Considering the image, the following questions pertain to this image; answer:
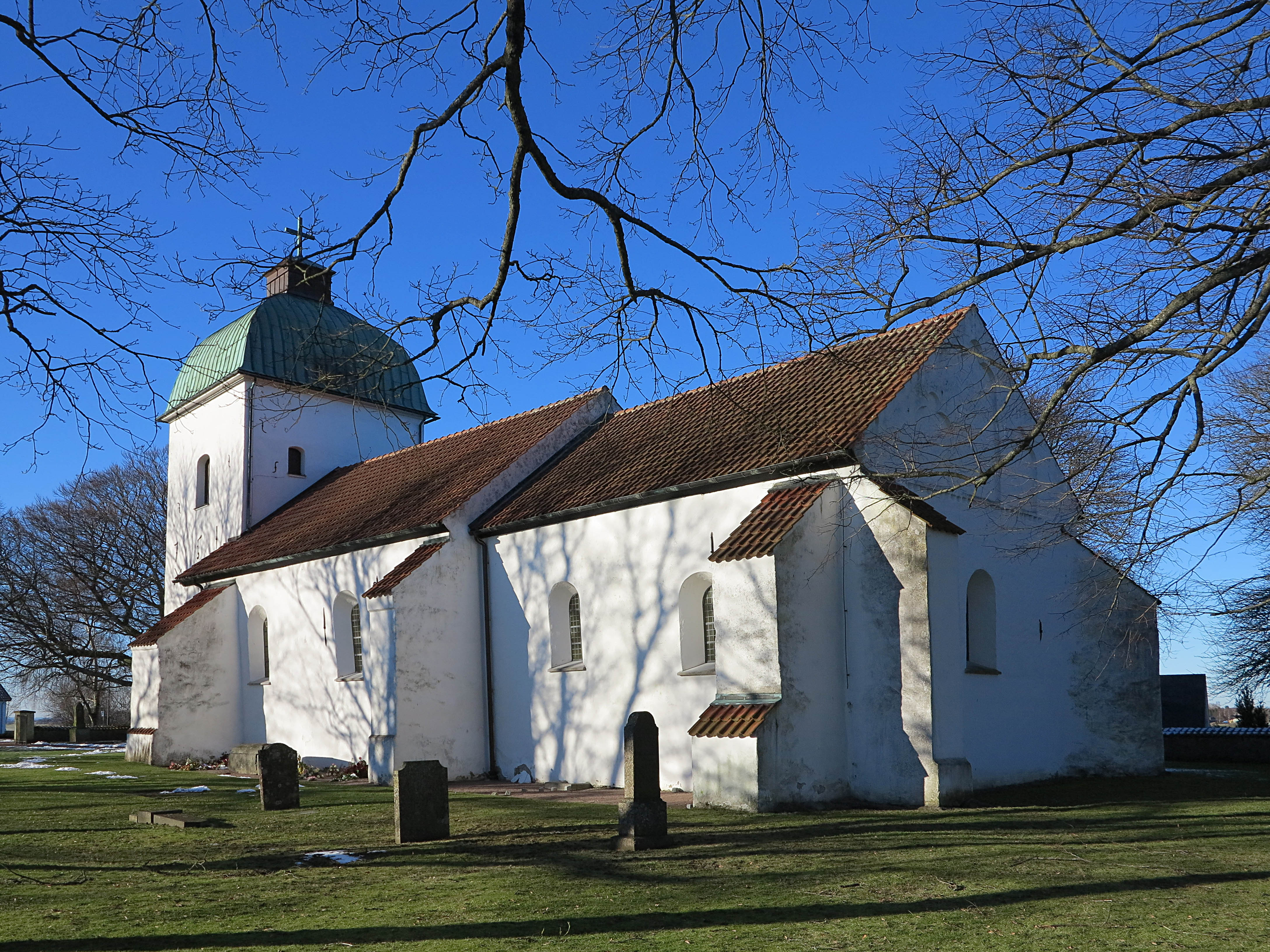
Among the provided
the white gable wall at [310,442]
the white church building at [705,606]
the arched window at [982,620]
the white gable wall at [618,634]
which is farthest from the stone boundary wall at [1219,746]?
the white gable wall at [310,442]

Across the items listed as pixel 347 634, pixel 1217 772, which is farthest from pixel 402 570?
pixel 1217 772

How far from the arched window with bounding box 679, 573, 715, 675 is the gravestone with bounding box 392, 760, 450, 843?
4684 millimetres

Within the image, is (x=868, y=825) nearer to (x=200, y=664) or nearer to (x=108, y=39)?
(x=108, y=39)

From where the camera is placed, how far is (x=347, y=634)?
2031 centimetres

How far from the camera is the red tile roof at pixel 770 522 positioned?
1245 cm

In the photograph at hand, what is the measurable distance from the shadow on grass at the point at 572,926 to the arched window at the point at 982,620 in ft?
22.3

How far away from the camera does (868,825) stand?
34.7ft

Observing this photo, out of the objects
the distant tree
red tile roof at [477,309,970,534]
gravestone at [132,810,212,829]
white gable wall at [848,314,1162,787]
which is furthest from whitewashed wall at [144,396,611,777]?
the distant tree

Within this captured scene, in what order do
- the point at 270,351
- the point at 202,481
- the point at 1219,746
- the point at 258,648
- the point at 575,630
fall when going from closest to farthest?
the point at 575,630 → the point at 1219,746 → the point at 258,648 → the point at 270,351 → the point at 202,481

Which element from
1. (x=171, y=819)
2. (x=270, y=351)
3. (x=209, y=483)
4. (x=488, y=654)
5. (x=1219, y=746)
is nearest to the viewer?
(x=171, y=819)

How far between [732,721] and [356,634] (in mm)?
10747

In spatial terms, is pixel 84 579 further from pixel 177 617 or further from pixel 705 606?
pixel 705 606

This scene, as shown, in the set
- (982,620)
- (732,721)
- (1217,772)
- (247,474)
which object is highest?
(247,474)

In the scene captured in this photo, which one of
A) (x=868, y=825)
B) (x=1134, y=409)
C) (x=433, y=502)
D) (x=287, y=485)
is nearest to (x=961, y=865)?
(x=868, y=825)
